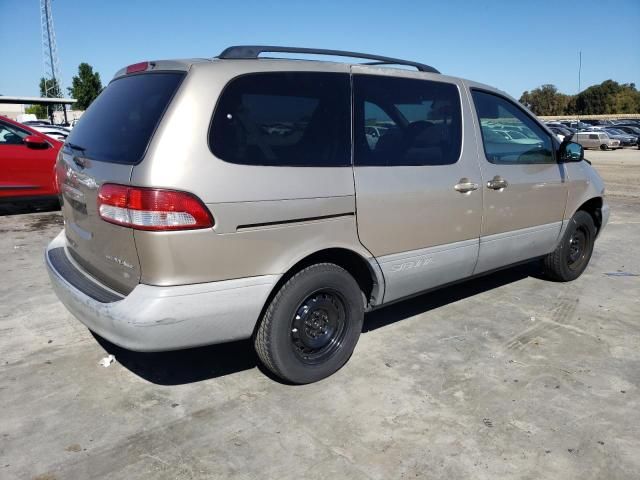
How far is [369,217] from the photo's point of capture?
3291 millimetres

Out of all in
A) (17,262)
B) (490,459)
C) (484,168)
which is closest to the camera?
(490,459)

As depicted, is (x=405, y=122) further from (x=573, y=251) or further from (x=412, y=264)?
(x=573, y=251)

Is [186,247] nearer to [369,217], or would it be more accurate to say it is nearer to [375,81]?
[369,217]

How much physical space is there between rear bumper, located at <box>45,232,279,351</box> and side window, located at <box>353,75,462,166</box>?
1071 millimetres

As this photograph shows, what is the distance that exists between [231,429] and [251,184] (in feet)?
4.17

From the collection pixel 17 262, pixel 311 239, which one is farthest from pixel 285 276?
pixel 17 262

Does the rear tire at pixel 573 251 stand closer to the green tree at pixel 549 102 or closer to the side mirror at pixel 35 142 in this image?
the side mirror at pixel 35 142

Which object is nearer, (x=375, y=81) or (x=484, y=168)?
(x=375, y=81)

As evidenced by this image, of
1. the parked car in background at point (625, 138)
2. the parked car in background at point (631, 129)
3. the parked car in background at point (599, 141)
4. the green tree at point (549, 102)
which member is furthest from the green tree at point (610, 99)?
the parked car in background at point (599, 141)

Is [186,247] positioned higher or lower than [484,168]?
lower

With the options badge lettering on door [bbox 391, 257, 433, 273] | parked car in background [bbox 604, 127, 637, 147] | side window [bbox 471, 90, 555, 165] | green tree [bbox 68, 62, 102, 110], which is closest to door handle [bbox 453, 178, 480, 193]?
side window [bbox 471, 90, 555, 165]

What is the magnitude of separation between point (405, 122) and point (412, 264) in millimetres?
955

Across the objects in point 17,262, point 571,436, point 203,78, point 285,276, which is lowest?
point 571,436

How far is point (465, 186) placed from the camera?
384cm
